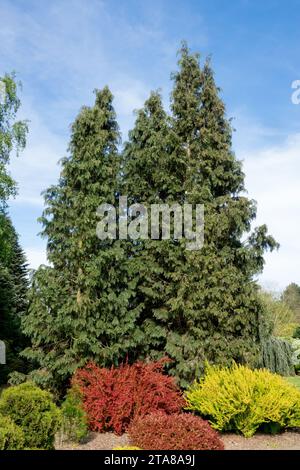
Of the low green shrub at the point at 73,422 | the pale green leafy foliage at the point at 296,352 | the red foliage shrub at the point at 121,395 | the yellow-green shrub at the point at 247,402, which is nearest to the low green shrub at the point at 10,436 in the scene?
the low green shrub at the point at 73,422

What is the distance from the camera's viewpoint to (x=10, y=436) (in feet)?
17.9

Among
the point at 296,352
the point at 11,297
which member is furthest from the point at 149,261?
the point at 296,352

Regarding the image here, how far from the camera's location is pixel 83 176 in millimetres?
9758

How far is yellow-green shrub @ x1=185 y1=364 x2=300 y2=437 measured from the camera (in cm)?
773

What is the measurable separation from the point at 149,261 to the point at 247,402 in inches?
156

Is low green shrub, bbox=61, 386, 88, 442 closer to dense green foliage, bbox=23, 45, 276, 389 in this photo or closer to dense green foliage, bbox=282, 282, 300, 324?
dense green foliage, bbox=23, 45, 276, 389

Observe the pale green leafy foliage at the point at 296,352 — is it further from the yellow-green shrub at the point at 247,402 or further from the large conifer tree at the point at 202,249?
the yellow-green shrub at the point at 247,402

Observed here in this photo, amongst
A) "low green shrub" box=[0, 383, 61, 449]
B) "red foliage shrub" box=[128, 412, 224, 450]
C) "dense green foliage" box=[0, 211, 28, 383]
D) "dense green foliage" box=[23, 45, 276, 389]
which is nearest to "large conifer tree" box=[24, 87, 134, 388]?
"dense green foliage" box=[23, 45, 276, 389]

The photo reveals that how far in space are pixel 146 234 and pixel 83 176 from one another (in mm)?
2122

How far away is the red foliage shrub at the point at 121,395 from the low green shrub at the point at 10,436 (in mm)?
2373

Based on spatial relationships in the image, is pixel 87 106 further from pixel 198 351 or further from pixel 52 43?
pixel 198 351

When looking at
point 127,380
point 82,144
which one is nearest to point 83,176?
point 82,144

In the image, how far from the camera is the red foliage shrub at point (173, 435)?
616 centimetres

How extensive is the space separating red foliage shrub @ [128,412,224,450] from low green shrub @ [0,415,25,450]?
1.86 metres
